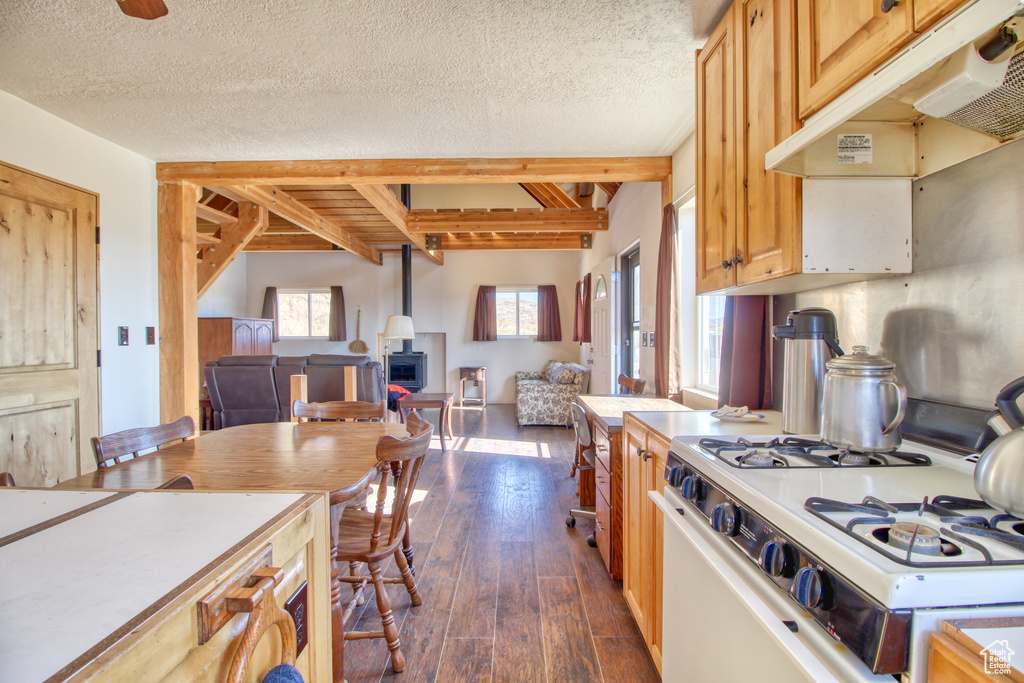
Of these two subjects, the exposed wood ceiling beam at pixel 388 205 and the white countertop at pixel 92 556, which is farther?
the exposed wood ceiling beam at pixel 388 205

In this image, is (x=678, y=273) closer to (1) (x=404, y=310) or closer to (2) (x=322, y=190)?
(2) (x=322, y=190)

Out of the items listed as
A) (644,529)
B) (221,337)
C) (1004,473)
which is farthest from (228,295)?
(1004,473)

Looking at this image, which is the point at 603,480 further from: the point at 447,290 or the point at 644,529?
the point at 447,290

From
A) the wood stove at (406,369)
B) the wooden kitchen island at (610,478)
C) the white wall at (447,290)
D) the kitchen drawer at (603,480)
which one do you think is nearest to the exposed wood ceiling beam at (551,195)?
the white wall at (447,290)

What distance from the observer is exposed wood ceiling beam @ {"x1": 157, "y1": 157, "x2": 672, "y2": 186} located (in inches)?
127

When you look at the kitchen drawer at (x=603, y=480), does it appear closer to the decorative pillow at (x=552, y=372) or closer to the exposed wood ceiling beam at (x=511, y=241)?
the decorative pillow at (x=552, y=372)

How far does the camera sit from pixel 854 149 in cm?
114

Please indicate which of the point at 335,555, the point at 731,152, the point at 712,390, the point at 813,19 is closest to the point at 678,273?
the point at 712,390

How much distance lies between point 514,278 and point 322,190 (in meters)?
3.68

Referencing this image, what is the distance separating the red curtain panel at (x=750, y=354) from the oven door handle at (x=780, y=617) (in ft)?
3.54

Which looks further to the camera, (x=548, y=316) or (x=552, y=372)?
(x=548, y=316)

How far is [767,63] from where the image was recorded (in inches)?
52.8

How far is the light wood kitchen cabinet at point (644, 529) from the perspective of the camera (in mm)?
1486

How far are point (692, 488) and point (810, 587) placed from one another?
0.44 metres
